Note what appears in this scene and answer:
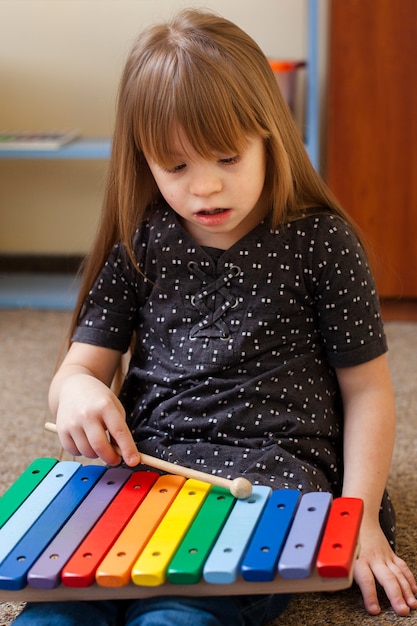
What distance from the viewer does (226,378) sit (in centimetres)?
104

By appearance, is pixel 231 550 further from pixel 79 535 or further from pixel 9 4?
pixel 9 4

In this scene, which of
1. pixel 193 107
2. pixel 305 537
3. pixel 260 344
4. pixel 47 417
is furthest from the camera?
pixel 47 417

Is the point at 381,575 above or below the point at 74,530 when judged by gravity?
below

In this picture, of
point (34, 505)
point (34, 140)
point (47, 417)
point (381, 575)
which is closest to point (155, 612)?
point (34, 505)

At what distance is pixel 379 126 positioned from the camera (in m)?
1.92

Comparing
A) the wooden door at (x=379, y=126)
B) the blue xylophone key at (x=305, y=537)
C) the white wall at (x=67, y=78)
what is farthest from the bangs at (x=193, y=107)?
the white wall at (x=67, y=78)

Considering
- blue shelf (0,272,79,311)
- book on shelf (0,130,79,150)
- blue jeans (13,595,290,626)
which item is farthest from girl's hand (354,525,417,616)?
book on shelf (0,130,79,150)

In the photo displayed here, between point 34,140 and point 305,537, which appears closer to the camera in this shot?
point 305,537

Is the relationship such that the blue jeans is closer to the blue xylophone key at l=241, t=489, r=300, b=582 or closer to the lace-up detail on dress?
the blue xylophone key at l=241, t=489, r=300, b=582

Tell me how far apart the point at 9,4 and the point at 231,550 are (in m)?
1.81

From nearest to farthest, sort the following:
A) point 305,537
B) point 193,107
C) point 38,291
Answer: point 305,537
point 193,107
point 38,291

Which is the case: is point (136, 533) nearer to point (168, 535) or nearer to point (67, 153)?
point (168, 535)

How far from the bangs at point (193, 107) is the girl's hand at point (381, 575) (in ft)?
1.40

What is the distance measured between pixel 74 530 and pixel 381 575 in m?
0.32
